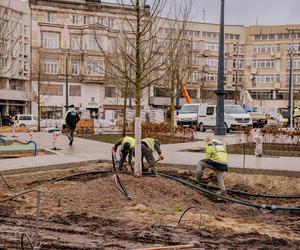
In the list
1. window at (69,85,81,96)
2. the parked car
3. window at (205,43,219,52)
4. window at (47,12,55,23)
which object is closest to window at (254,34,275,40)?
window at (205,43,219,52)

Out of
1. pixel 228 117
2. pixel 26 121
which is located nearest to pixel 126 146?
pixel 228 117

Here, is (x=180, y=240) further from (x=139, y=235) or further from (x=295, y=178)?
(x=295, y=178)

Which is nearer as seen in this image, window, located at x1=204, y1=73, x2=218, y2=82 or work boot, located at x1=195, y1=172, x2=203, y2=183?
work boot, located at x1=195, y1=172, x2=203, y2=183

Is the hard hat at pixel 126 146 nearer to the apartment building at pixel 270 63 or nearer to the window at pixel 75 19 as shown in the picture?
the window at pixel 75 19

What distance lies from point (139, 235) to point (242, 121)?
23313mm

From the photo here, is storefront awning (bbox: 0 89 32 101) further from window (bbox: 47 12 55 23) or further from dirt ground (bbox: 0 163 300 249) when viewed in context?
dirt ground (bbox: 0 163 300 249)

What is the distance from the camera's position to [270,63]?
75375mm

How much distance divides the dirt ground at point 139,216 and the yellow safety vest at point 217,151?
1004mm

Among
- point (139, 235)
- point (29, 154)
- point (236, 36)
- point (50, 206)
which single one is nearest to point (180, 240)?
point (139, 235)

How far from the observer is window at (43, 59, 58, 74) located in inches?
2243

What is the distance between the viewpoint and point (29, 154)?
17.1 metres

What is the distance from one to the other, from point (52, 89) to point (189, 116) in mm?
26616

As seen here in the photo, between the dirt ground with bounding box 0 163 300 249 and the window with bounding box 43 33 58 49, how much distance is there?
46.5 metres

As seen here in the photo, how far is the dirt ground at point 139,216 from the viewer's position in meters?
7.43
